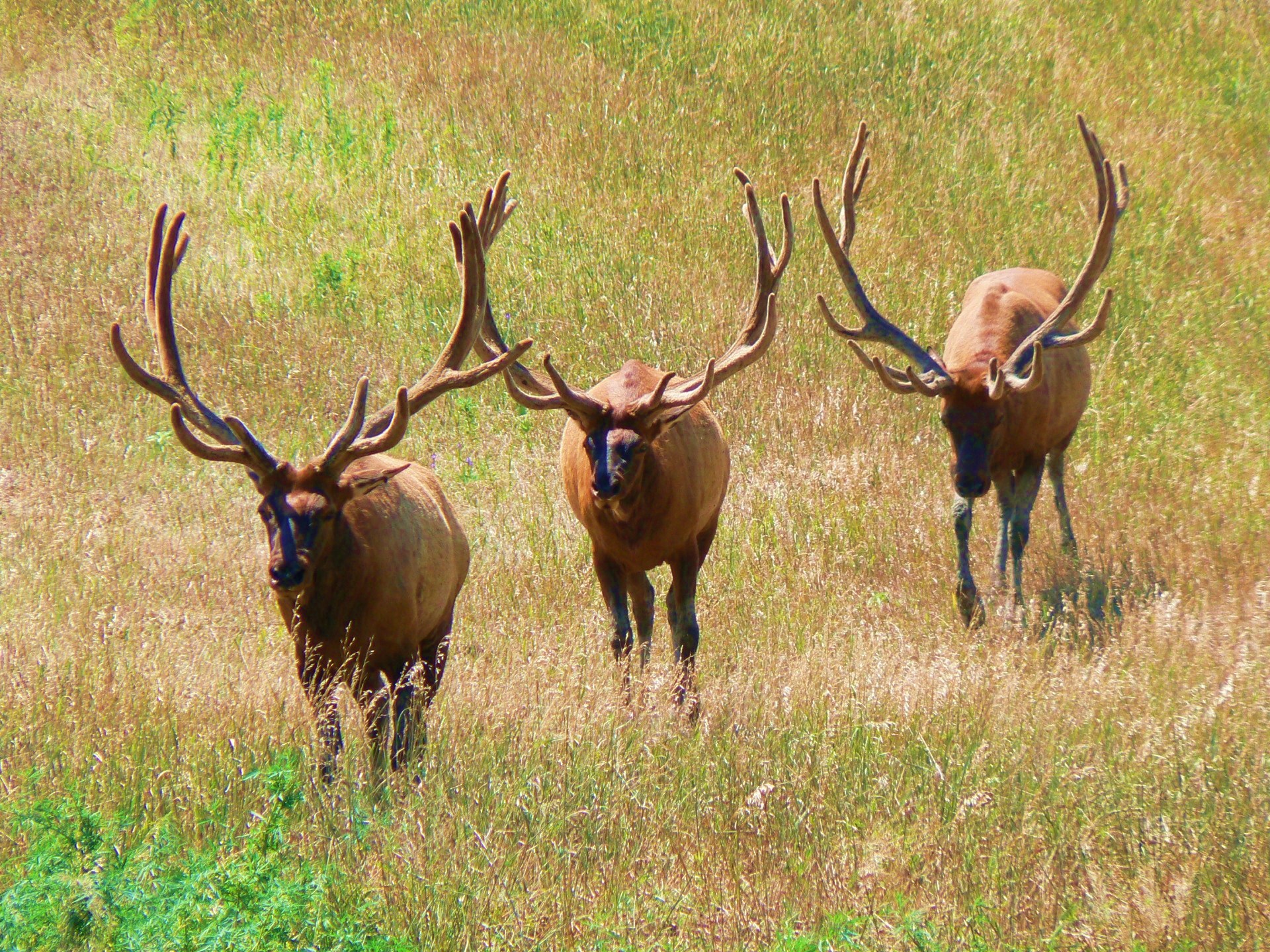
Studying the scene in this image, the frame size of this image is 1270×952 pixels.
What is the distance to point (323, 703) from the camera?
565 centimetres

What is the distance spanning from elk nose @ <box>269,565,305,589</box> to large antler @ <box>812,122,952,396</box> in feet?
13.5

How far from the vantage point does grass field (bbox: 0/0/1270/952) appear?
490cm

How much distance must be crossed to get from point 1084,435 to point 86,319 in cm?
891

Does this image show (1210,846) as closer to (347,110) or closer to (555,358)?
(555,358)

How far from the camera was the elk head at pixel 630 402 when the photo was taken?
684cm

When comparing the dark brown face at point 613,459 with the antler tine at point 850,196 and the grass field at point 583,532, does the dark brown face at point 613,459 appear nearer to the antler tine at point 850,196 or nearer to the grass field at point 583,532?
the grass field at point 583,532

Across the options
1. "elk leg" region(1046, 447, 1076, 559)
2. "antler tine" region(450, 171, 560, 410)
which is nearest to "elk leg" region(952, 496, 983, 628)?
"elk leg" region(1046, 447, 1076, 559)

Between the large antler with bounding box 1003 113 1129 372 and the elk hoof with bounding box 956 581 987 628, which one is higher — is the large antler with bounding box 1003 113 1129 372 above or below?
above

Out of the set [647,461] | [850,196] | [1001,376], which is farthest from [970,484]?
[647,461]

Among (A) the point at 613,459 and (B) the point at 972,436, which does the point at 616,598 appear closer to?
(A) the point at 613,459

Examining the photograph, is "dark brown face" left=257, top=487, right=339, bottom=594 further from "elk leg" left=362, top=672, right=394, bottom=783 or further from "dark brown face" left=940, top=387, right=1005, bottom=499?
"dark brown face" left=940, top=387, right=1005, bottom=499

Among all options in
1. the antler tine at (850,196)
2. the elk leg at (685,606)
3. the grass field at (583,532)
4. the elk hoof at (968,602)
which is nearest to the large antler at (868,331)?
the antler tine at (850,196)

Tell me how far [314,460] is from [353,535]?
0.38 metres

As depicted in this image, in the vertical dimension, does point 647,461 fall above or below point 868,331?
below
